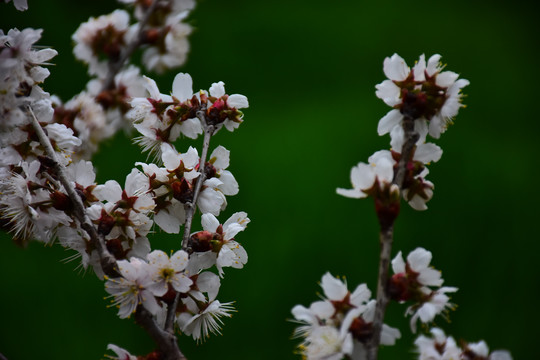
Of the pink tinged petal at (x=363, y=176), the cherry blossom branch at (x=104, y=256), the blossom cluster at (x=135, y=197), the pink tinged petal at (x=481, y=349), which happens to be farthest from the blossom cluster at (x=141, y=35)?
the pink tinged petal at (x=481, y=349)

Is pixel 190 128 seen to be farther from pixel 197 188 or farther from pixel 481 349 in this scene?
pixel 481 349

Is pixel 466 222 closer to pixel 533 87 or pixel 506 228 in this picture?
pixel 506 228

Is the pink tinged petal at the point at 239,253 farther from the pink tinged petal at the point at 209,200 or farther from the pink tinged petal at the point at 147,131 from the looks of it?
the pink tinged petal at the point at 147,131

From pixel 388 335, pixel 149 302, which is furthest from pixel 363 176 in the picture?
pixel 149 302

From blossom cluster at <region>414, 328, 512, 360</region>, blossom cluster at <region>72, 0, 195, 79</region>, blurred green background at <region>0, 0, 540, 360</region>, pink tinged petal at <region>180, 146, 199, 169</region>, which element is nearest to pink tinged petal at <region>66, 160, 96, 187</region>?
pink tinged petal at <region>180, 146, 199, 169</region>

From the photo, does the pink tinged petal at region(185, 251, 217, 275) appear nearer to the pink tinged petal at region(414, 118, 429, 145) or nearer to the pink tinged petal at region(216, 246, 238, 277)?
the pink tinged petal at region(216, 246, 238, 277)
